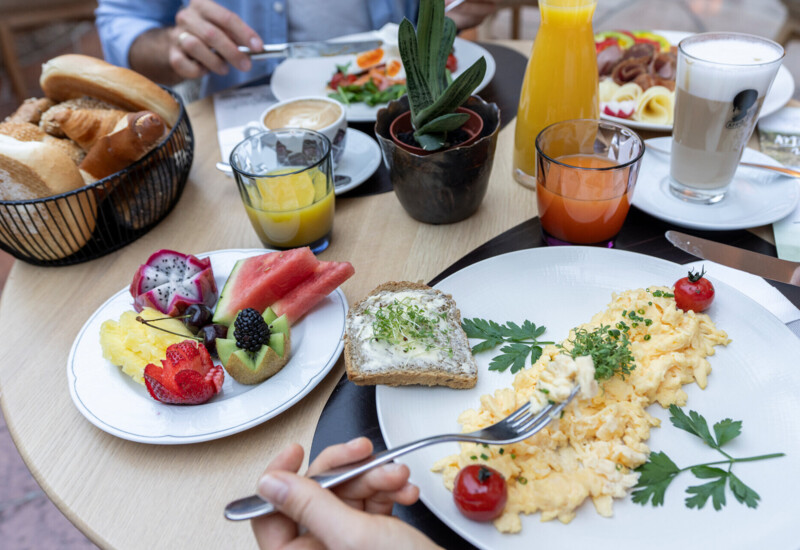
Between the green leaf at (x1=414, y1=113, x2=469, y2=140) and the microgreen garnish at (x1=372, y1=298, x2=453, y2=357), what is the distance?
17.2 inches

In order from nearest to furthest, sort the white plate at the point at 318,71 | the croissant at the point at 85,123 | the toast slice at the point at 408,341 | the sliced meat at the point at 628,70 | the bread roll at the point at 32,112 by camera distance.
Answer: the toast slice at the point at 408,341 < the croissant at the point at 85,123 < the bread roll at the point at 32,112 < the sliced meat at the point at 628,70 < the white plate at the point at 318,71

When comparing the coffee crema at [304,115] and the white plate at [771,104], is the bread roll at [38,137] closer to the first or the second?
the coffee crema at [304,115]

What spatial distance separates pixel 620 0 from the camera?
555 centimetres

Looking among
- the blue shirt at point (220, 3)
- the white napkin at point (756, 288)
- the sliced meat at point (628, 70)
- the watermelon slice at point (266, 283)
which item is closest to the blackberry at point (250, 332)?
the watermelon slice at point (266, 283)

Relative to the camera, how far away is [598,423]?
100 cm

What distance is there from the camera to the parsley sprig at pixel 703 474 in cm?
91

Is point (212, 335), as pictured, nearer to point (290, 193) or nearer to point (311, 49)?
point (290, 193)

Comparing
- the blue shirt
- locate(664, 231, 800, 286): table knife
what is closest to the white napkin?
locate(664, 231, 800, 286): table knife

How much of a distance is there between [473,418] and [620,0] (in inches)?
222

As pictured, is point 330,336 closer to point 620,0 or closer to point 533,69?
point 533,69

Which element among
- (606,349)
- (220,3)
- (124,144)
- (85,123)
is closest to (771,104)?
(606,349)

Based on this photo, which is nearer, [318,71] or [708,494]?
[708,494]

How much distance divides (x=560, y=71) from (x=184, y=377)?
1.18 metres

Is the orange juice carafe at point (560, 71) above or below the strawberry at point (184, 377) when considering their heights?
above
